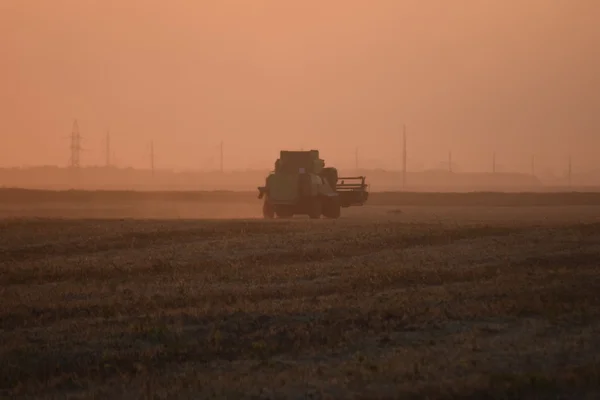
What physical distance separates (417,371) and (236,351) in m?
3.49

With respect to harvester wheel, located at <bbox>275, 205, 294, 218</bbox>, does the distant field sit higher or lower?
higher

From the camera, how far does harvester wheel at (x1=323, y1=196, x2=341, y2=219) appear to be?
46938 mm

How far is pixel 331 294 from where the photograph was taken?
20328 millimetres

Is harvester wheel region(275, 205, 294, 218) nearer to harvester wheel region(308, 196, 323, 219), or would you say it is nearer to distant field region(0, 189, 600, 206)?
harvester wheel region(308, 196, 323, 219)

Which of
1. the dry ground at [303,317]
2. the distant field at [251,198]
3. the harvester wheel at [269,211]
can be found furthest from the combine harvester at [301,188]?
the distant field at [251,198]

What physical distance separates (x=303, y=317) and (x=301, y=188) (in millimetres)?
27944

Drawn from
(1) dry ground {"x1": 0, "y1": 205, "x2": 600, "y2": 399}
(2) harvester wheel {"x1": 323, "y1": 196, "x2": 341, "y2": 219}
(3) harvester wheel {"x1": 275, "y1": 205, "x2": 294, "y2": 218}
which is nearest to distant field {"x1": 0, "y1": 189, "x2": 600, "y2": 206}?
(2) harvester wheel {"x1": 323, "y1": 196, "x2": 341, "y2": 219}

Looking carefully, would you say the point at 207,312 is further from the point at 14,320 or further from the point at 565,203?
the point at 565,203

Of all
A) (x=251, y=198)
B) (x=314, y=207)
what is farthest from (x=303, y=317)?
(x=251, y=198)

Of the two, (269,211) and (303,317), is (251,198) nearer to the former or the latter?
(269,211)

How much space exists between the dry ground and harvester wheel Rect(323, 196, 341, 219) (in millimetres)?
15997

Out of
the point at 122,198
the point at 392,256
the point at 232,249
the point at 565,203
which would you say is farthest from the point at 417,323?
the point at 122,198

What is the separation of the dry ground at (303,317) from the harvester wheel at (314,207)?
1452cm

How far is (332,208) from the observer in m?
47.3
